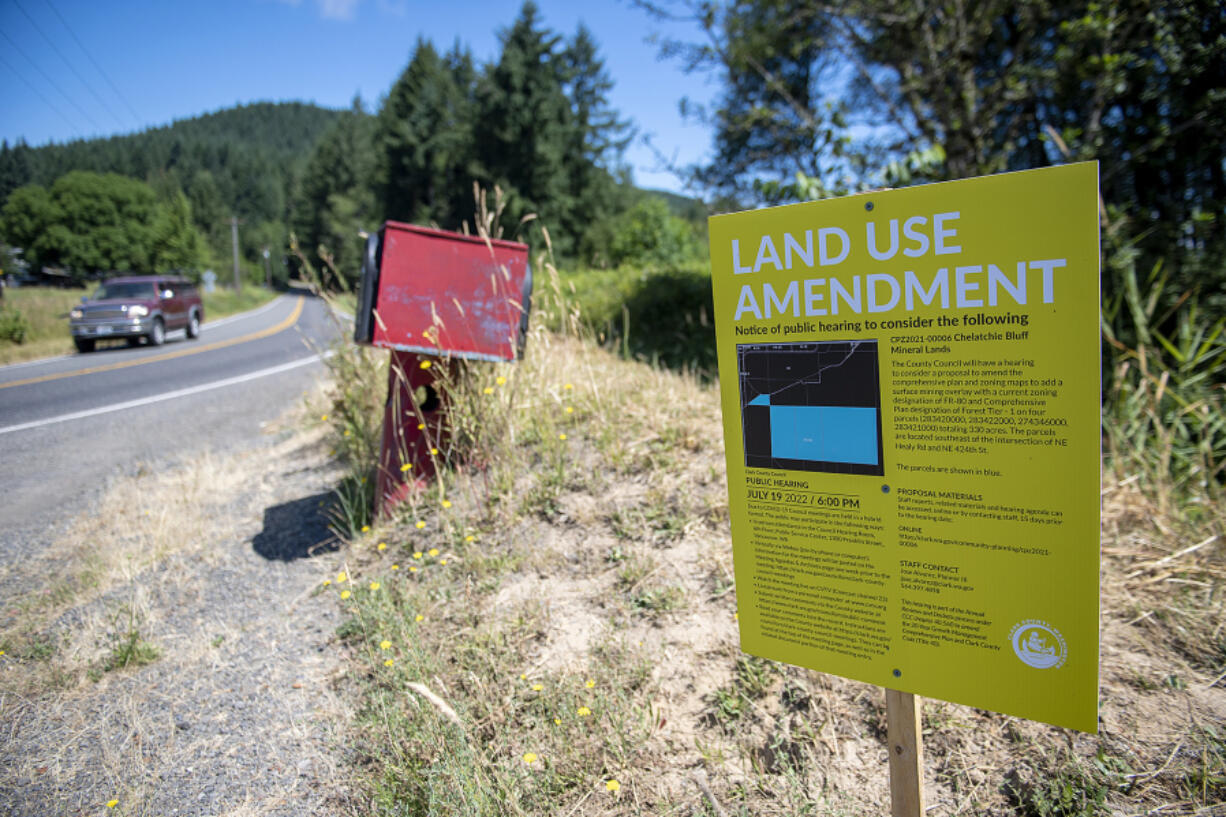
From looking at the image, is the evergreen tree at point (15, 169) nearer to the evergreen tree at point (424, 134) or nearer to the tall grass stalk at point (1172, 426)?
the evergreen tree at point (424, 134)

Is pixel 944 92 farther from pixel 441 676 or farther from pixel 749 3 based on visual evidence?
pixel 441 676

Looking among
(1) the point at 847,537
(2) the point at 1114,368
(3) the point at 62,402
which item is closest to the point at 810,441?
(1) the point at 847,537

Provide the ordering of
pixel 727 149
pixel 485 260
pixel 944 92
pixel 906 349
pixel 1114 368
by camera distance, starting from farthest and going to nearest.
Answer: pixel 727 149
pixel 944 92
pixel 1114 368
pixel 485 260
pixel 906 349

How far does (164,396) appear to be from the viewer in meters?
8.98

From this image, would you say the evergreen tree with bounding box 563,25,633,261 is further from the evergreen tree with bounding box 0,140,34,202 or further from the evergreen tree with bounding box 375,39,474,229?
the evergreen tree with bounding box 0,140,34,202

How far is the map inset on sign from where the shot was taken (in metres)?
1.50

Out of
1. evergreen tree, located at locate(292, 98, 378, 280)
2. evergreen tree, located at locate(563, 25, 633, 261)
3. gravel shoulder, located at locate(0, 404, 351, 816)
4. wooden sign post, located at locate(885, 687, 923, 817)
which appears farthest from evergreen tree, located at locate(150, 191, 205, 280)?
wooden sign post, located at locate(885, 687, 923, 817)

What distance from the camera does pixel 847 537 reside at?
1.54 m

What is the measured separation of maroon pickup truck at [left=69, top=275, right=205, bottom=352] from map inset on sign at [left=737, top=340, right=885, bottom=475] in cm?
1838

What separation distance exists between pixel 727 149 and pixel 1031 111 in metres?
3.86

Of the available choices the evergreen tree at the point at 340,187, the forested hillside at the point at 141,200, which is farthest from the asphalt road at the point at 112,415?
the forested hillside at the point at 141,200

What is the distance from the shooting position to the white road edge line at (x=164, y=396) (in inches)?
280

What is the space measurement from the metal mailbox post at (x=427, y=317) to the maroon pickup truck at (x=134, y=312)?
1570 centimetres

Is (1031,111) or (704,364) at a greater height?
(1031,111)
